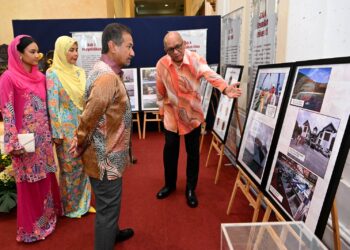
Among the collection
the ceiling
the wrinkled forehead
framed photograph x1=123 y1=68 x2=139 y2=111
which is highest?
the ceiling

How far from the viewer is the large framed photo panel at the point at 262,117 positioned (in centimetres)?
162

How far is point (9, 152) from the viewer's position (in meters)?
2.00

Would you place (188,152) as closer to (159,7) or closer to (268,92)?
(268,92)

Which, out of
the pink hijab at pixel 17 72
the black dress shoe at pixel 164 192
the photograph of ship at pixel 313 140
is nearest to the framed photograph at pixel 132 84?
the black dress shoe at pixel 164 192

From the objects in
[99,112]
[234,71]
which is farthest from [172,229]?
[234,71]

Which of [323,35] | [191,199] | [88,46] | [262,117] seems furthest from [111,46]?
[88,46]

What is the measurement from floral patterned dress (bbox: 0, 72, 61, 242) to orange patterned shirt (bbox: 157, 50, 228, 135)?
1.03 meters

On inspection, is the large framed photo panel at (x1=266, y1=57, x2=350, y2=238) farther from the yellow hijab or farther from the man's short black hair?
the yellow hijab

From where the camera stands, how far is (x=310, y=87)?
1336 mm

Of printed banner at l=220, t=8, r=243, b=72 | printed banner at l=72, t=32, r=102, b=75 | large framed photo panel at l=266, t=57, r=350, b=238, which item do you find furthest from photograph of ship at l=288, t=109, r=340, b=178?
printed banner at l=72, t=32, r=102, b=75

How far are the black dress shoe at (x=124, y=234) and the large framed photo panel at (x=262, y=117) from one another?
1020 millimetres

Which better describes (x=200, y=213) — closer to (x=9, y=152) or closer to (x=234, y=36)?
(x=9, y=152)

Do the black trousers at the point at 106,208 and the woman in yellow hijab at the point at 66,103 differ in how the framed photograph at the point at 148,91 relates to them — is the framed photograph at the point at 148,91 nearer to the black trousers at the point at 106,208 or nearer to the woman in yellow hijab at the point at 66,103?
the woman in yellow hijab at the point at 66,103

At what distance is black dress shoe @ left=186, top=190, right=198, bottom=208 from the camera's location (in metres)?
2.64
